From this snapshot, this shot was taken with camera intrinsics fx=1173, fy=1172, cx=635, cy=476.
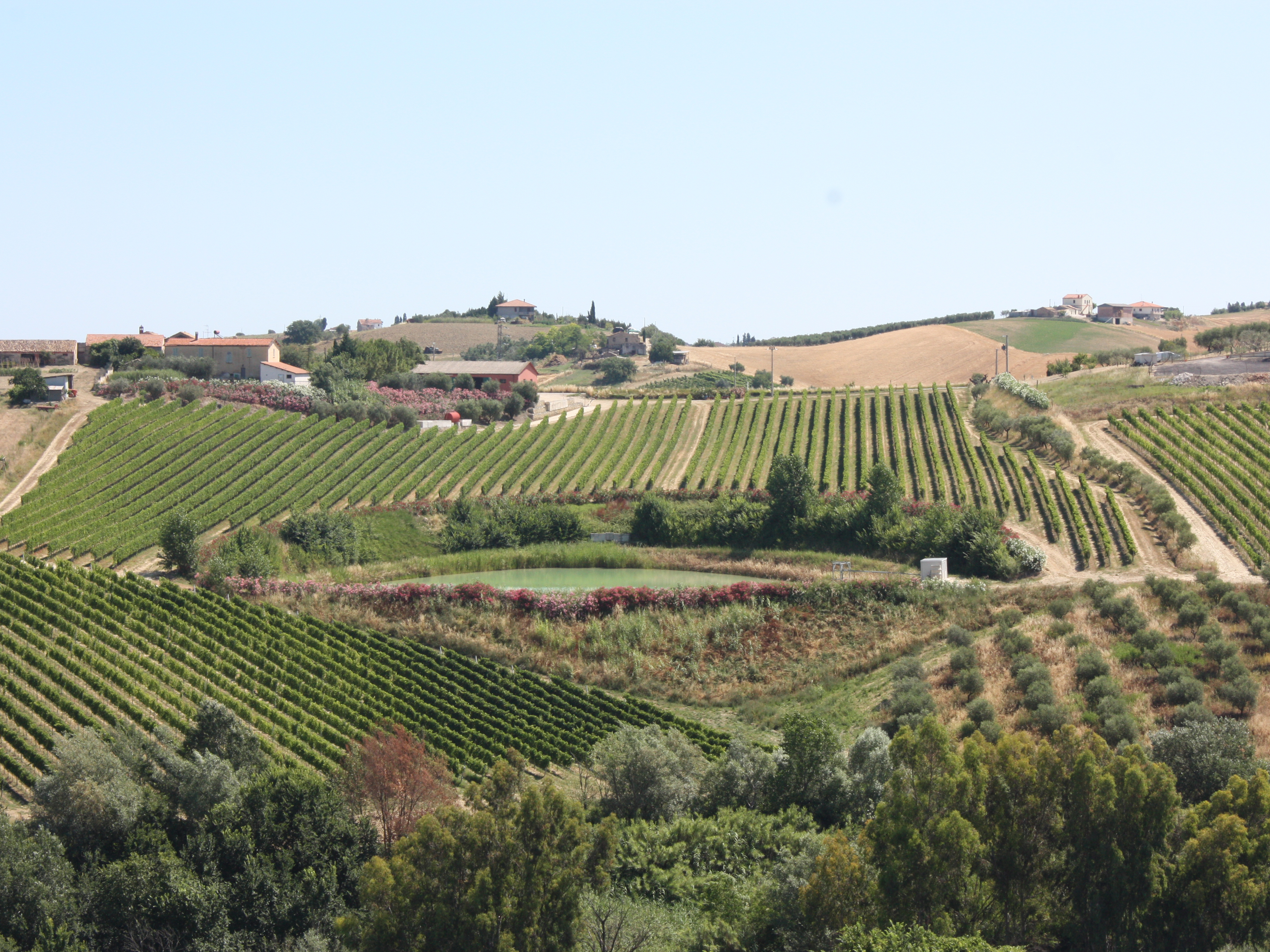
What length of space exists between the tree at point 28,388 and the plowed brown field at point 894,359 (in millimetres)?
51634

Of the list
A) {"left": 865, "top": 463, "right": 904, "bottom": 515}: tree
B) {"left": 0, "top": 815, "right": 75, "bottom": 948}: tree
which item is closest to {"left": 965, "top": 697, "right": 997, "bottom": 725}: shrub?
{"left": 865, "top": 463, "right": 904, "bottom": 515}: tree

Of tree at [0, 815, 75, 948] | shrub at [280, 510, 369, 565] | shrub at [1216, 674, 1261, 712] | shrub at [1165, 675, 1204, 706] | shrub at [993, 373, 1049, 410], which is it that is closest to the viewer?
tree at [0, 815, 75, 948]

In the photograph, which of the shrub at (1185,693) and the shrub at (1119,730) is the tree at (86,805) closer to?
the shrub at (1119,730)

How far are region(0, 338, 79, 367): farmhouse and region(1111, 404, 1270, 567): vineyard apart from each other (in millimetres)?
64137

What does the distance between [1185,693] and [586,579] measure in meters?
23.3

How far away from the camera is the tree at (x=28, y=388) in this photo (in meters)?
63.6

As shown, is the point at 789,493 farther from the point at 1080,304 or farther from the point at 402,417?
the point at 1080,304

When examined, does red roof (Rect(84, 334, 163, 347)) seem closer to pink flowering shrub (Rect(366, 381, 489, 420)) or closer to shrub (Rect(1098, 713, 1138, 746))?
pink flowering shrub (Rect(366, 381, 489, 420))

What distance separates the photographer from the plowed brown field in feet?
307

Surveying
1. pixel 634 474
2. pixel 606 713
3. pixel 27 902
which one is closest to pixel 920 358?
pixel 634 474

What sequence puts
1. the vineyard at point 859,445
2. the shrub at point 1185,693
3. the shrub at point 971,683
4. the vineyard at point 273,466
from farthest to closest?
the vineyard at point 859,445
the vineyard at point 273,466
the shrub at point 971,683
the shrub at point 1185,693

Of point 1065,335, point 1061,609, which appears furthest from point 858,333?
point 1061,609

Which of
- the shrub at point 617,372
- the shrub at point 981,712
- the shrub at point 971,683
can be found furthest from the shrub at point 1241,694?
the shrub at point 617,372

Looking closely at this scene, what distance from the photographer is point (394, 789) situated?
86.7ft
